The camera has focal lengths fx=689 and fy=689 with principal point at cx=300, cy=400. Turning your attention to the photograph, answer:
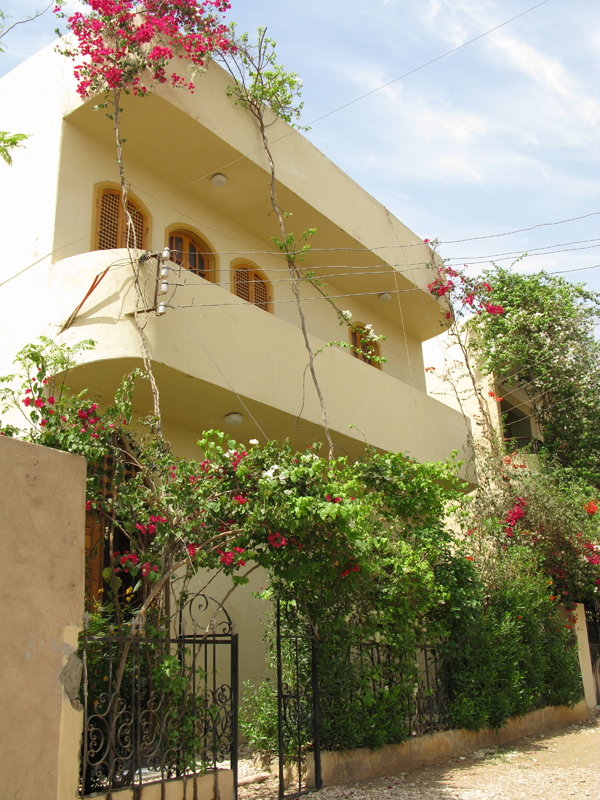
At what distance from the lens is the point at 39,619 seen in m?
4.14

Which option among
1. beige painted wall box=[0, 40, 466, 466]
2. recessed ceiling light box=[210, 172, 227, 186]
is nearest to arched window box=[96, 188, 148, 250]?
beige painted wall box=[0, 40, 466, 466]

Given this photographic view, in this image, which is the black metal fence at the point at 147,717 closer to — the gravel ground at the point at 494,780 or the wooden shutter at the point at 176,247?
the gravel ground at the point at 494,780

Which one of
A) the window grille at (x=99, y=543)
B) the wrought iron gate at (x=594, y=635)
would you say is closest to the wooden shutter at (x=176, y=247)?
the window grille at (x=99, y=543)

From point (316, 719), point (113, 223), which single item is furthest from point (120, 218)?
point (316, 719)

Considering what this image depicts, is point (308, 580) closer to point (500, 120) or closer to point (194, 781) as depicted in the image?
point (194, 781)

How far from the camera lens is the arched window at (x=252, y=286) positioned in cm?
1037

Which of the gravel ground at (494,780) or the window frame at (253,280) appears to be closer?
the gravel ground at (494,780)

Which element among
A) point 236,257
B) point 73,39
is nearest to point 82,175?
point 73,39

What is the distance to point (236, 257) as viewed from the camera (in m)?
10.4

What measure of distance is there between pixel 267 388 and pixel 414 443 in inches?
154

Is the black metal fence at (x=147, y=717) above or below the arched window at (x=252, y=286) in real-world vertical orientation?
below

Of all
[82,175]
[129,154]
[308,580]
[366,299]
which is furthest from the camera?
[366,299]

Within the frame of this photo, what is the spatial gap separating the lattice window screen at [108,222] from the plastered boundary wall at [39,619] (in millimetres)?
4517

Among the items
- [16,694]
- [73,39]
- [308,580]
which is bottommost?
[16,694]
